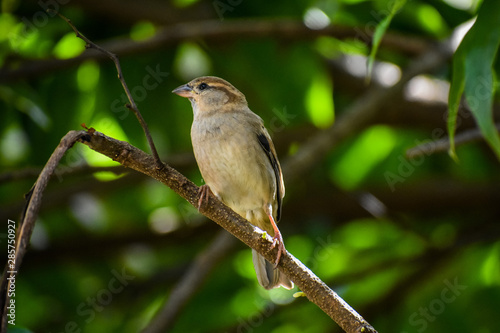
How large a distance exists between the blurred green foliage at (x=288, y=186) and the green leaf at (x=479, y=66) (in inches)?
108

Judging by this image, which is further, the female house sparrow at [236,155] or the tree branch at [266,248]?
the female house sparrow at [236,155]

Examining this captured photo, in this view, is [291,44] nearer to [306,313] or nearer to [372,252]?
[372,252]

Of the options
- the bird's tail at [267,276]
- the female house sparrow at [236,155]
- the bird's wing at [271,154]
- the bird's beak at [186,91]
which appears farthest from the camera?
the bird's beak at [186,91]

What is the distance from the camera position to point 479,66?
2.80 m

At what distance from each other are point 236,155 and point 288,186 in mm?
1642

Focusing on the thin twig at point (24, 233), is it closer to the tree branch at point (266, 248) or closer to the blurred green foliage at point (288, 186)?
the tree branch at point (266, 248)

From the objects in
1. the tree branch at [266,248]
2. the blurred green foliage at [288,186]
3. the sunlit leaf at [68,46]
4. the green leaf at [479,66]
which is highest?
the green leaf at [479,66]

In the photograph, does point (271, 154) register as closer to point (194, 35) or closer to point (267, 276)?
point (267, 276)

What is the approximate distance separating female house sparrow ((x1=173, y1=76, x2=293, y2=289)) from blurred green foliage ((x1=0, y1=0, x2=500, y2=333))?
4.29 ft

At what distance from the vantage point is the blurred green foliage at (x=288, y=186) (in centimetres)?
593

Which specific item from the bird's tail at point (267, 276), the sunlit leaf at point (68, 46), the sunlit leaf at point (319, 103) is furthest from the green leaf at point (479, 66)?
the sunlit leaf at point (68, 46)

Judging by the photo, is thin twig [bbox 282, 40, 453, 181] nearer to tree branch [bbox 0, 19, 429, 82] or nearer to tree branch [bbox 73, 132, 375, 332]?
tree branch [bbox 0, 19, 429, 82]

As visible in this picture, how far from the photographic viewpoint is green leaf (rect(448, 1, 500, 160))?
2701mm

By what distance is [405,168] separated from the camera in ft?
Result: 21.1
